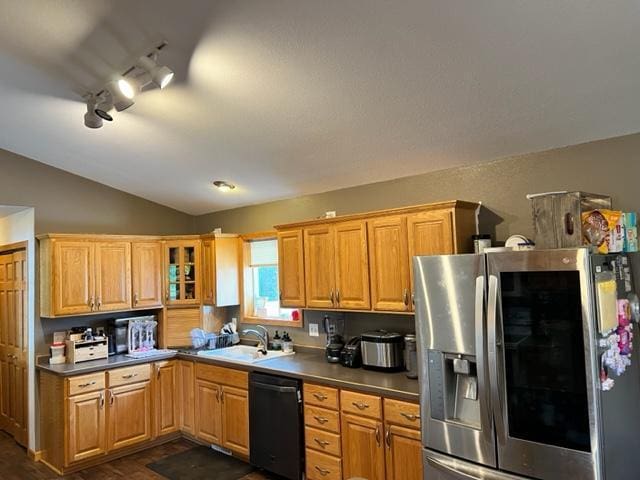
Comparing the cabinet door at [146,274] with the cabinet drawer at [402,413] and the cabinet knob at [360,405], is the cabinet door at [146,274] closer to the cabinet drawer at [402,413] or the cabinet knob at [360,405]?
the cabinet knob at [360,405]

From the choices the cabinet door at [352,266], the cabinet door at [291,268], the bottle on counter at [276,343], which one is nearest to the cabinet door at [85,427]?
the bottle on counter at [276,343]

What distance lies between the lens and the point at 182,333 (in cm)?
498

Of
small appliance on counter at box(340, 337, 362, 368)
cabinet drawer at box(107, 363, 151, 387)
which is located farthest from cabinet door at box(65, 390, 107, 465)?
small appliance on counter at box(340, 337, 362, 368)

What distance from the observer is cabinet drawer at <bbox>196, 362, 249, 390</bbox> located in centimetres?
391

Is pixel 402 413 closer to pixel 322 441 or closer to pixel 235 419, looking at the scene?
pixel 322 441

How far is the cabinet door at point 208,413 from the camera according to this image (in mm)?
4168

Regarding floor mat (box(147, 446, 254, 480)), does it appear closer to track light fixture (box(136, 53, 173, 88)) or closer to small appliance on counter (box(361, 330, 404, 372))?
small appliance on counter (box(361, 330, 404, 372))

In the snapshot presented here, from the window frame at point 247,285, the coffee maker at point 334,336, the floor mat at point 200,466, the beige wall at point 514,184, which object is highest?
the beige wall at point 514,184

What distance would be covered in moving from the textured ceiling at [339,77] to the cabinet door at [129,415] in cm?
230

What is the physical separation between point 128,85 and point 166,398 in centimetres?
319

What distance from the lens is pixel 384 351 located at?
11.1 ft

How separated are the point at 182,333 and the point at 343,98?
3337 millimetres

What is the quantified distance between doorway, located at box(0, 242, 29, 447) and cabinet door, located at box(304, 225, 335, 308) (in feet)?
9.38

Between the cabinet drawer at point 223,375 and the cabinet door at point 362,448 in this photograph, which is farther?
the cabinet drawer at point 223,375
